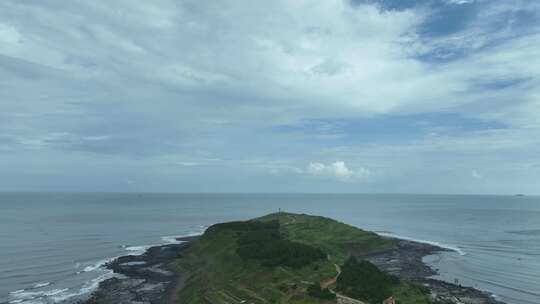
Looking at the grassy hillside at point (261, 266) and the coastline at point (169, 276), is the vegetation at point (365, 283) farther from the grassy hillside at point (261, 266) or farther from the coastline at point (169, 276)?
the coastline at point (169, 276)

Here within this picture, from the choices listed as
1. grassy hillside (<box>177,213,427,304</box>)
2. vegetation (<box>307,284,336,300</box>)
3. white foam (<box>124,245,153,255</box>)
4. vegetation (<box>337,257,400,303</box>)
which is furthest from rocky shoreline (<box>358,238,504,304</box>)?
white foam (<box>124,245,153,255</box>)

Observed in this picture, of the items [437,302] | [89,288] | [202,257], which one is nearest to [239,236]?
[202,257]

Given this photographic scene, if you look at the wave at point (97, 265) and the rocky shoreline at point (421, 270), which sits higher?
the rocky shoreline at point (421, 270)

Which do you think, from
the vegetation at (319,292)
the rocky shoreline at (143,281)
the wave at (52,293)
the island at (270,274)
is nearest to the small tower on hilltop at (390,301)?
the island at (270,274)

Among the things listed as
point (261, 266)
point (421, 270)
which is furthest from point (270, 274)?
point (421, 270)

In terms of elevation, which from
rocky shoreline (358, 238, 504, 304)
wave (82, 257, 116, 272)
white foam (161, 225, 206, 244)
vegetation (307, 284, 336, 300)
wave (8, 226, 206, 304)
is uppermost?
vegetation (307, 284, 336, 300)

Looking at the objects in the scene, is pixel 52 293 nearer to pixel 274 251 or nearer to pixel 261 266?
pixel 261 266

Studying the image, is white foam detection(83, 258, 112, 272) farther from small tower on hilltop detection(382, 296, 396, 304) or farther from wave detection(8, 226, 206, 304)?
small tower on hilltop detection(382, 296, 396, 304)
